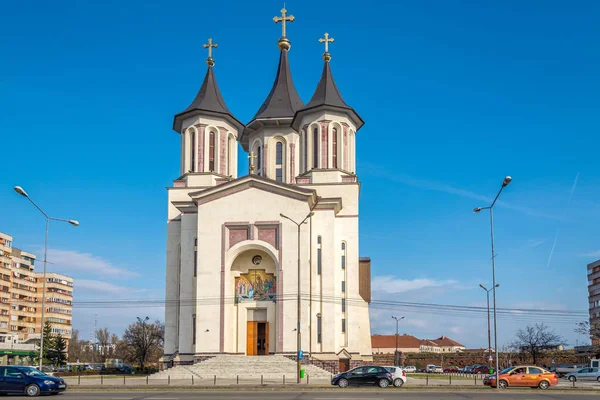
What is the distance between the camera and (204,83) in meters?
57.9

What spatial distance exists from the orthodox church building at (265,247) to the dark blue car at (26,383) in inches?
752

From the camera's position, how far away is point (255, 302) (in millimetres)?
48875

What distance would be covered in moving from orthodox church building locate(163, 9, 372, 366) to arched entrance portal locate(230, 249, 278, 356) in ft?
0.22

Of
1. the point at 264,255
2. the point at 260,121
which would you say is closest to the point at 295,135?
the point at 260,121

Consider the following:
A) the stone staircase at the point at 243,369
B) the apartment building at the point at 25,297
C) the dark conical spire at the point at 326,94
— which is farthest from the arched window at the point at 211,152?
the apartment building at the point at 25,297

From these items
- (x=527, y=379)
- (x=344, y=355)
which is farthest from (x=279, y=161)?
(x=527, y=379)

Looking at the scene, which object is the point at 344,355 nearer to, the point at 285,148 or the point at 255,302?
the point at 255,302

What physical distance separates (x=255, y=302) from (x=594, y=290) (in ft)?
240

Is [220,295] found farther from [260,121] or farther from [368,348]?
[260,121]

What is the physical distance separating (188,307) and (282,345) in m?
7.62

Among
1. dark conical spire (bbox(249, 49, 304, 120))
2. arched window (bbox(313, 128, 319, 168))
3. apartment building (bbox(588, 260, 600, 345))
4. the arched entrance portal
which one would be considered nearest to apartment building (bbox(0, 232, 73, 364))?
dark conical spire (bbox(249, 49, 304, 120))

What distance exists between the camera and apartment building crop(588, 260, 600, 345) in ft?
340

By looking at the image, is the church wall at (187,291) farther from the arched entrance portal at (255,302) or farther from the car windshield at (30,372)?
the car windshield at (30,372)

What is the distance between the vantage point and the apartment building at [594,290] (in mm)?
103750
